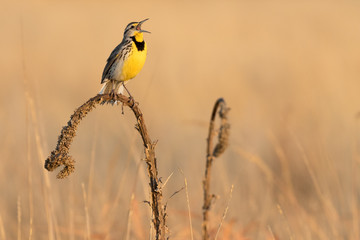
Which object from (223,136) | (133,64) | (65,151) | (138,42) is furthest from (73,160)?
(138,42)

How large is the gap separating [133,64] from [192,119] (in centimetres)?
596

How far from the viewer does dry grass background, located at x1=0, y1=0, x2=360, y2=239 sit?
160 inches

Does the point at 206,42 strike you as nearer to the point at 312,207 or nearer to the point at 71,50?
the point at 71,50

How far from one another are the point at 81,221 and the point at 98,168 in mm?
2462

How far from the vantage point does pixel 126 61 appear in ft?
10.5

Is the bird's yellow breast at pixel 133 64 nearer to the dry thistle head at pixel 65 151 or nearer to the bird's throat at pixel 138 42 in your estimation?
the bird's throat at pixel 138 42

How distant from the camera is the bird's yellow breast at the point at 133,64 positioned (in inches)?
124

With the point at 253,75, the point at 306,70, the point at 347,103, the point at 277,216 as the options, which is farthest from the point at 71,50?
the point at 277,216

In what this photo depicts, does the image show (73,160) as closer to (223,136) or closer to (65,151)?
(65,151)

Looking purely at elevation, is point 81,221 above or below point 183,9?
below

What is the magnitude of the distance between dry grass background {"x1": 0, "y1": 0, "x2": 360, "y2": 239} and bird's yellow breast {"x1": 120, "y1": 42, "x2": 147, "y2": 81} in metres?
0.32

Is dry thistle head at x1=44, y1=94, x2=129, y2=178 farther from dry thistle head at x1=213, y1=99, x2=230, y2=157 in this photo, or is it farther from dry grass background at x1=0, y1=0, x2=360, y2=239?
dry grass background at x1=0, y1=0, x2=360, y2=239

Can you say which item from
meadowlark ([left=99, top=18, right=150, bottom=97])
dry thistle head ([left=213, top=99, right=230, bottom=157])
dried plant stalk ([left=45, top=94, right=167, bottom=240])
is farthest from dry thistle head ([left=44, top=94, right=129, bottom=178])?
meadowlark ([left=99, top=18, right=150, bottom=97])

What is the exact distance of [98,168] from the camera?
724 centimetres
